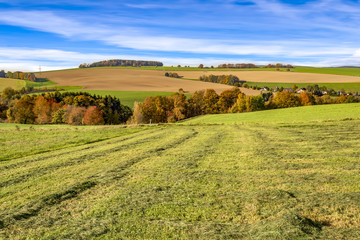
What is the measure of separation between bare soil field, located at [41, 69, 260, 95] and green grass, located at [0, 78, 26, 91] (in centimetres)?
1046

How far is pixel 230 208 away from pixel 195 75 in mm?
137107

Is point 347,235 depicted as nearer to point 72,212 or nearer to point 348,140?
point 72,212

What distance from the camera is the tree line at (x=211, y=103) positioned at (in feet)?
260

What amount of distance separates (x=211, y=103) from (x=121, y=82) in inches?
1732

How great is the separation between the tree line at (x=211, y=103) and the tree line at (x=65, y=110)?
6.92 meters

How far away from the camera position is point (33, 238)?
563cm

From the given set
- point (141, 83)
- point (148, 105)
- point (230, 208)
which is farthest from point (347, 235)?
point (141, 83)

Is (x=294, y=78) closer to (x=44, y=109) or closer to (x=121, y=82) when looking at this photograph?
(x=121, y=82)

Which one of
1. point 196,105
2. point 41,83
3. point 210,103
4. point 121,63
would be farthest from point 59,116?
point 121,63

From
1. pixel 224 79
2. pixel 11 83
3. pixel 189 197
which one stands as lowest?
pixel 189 197

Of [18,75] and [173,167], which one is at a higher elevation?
[18,75]

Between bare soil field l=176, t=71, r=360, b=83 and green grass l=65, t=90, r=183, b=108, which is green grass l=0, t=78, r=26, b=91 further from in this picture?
bare soil field l=176, t=71, r=360, b=83

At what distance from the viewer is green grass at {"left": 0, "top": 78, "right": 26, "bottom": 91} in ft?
363

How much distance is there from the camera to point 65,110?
240 ft
